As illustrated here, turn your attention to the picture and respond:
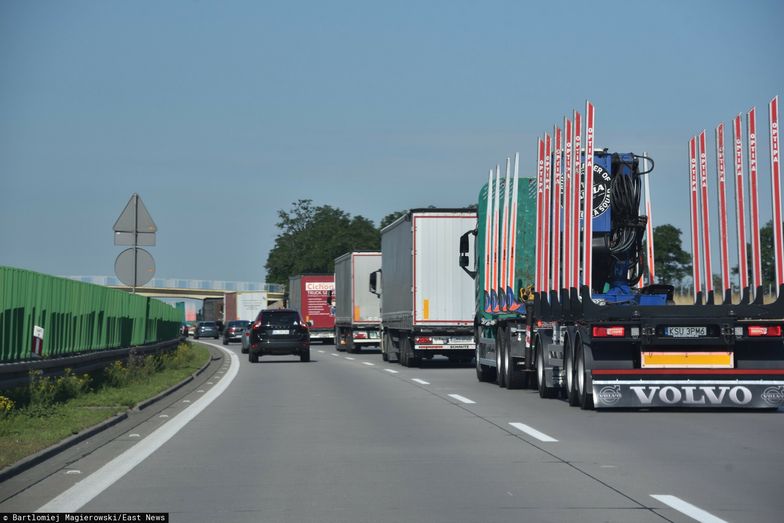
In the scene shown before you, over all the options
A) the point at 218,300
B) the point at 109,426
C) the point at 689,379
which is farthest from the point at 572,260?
the point at 218,300

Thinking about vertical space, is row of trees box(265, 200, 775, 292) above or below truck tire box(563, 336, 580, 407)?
above

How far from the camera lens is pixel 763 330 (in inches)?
666

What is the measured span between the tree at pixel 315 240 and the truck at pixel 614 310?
407ft

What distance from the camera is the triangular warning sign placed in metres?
24.9

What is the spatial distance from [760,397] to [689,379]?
0.92m

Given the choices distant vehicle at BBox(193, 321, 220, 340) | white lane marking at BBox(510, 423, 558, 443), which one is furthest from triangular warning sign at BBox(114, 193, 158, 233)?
distant vehicle at BBox(193, 321, 220, 340)

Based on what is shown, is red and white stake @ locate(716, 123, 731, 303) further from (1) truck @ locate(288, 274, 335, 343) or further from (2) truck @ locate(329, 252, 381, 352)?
(1) truck @ locate(288, 274, 335, 343)

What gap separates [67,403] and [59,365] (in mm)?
1179

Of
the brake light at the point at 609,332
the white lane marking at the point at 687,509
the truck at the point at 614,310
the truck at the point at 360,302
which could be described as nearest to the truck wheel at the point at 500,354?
the truck at the point at 614,310

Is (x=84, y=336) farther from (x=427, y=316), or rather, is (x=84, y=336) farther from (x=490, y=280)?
(x=427, y=316)

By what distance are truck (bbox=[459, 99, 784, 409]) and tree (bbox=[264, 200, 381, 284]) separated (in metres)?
124

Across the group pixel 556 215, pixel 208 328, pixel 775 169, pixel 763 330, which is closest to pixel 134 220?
pixel 556 215

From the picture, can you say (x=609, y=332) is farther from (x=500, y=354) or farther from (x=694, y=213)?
(x=500, y=354)

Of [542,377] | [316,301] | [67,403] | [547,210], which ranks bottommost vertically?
[67,403]
